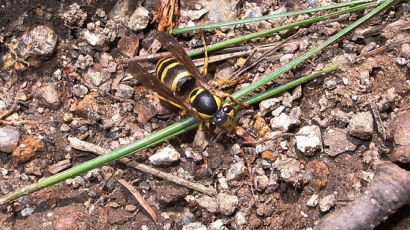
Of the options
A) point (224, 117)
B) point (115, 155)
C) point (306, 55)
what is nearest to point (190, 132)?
point (224, 117)

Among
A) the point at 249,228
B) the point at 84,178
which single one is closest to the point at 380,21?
the point at 249,228

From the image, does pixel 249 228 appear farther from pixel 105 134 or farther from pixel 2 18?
pixel 2 18

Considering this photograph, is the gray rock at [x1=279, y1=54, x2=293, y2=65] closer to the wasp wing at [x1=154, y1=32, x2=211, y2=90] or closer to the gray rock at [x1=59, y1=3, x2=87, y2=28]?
the wasp wing at [x1=154, y1=32, x2=211, y2=90]

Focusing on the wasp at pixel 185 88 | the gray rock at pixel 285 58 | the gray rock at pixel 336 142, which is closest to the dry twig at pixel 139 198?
the wasp at pixel 185 88

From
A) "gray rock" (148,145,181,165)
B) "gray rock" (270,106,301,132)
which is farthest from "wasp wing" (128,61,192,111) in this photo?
"gray rock" (270,106,301,132)

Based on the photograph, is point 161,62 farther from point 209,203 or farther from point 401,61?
point 401,61

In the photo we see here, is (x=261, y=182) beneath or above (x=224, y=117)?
beneath

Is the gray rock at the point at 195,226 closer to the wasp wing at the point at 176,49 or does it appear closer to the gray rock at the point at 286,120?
the gray rock at the point at 286,120
